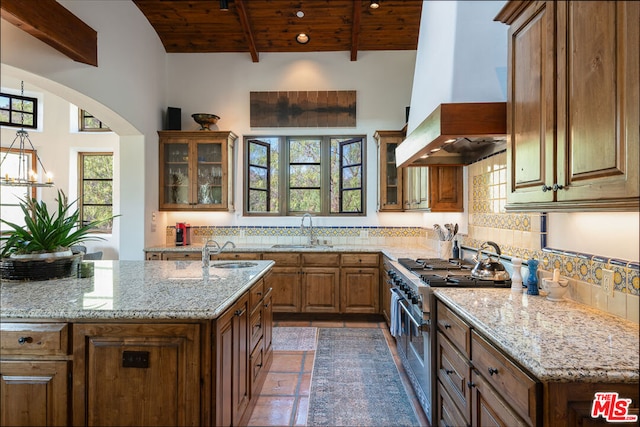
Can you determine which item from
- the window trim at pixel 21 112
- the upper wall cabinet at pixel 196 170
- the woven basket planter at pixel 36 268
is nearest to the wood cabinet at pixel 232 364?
the woven basket planter at pixel 36 268

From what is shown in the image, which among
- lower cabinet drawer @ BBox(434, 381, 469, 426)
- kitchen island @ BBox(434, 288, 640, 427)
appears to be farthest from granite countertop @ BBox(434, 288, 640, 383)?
lower cabinet drawer @ BBox(434, 381, 469, 426)

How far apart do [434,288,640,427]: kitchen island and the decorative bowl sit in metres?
3.94

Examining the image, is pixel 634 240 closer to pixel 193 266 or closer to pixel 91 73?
pixel 193 266

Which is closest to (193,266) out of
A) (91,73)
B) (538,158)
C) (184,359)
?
(184,359)

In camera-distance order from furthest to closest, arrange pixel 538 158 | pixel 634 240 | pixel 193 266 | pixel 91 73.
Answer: pixel 91 73 < pixel 193 266 < pixel 538 158 < pixel 634 240

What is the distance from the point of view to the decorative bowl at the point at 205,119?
4786mm

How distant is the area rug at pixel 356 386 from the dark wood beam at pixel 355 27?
3712 millimetres

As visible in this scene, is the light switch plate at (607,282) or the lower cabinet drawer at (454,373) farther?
the lower cabinet drawer at (454,373)

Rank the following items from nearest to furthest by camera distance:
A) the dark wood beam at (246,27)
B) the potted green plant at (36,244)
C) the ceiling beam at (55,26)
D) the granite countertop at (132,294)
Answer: the granite countertop at (132,294) → the potted green plant at (36,244) → the ceiling beam at (55,26) → the dark wood beam at (246,27)

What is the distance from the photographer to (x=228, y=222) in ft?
16.7

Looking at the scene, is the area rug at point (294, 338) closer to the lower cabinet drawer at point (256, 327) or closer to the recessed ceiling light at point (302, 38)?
the lower cabinet drawer at point (256, 327)

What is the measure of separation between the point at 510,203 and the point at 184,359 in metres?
1.74

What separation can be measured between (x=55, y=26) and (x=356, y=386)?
3636 millimetres

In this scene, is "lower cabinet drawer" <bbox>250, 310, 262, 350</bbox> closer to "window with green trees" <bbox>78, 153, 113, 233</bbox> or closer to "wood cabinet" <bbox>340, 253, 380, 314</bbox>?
"wood cabinet" <bbox>340, 253, 380, 314</bbox>
